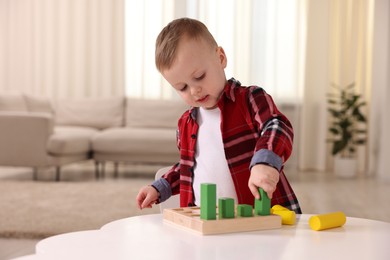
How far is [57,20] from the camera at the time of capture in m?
7.84

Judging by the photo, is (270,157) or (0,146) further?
(0,146)

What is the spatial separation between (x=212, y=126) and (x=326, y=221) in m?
0.50

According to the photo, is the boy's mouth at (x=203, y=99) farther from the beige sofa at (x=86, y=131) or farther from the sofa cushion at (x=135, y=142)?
the sofa cushion at (x=135, y=142)

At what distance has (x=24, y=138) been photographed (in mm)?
5707

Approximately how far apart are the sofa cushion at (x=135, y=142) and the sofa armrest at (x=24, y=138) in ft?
2.00

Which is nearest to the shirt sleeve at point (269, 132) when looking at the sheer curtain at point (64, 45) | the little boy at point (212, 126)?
the little boy at point (212, 126)

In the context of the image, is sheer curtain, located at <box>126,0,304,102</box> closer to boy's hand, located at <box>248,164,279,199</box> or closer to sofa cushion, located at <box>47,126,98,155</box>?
A: sofa cushion, located at <box>47,126,98,155</box>

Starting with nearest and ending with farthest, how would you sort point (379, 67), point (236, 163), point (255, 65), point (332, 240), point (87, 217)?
point (332, 240)
point (236, 163)
point (87, 217)
point (379, 67)
point (255, 65)

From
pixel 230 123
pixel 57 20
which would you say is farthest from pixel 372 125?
pixel 230 123

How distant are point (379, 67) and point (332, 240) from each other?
6.29m

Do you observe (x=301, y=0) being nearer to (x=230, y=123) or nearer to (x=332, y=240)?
(x=230, y=123)

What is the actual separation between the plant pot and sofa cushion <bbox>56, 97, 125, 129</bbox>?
2498 mm

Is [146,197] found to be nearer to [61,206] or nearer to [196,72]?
[196,72]

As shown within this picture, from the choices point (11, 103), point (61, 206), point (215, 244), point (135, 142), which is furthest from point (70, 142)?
point (215, 244)
